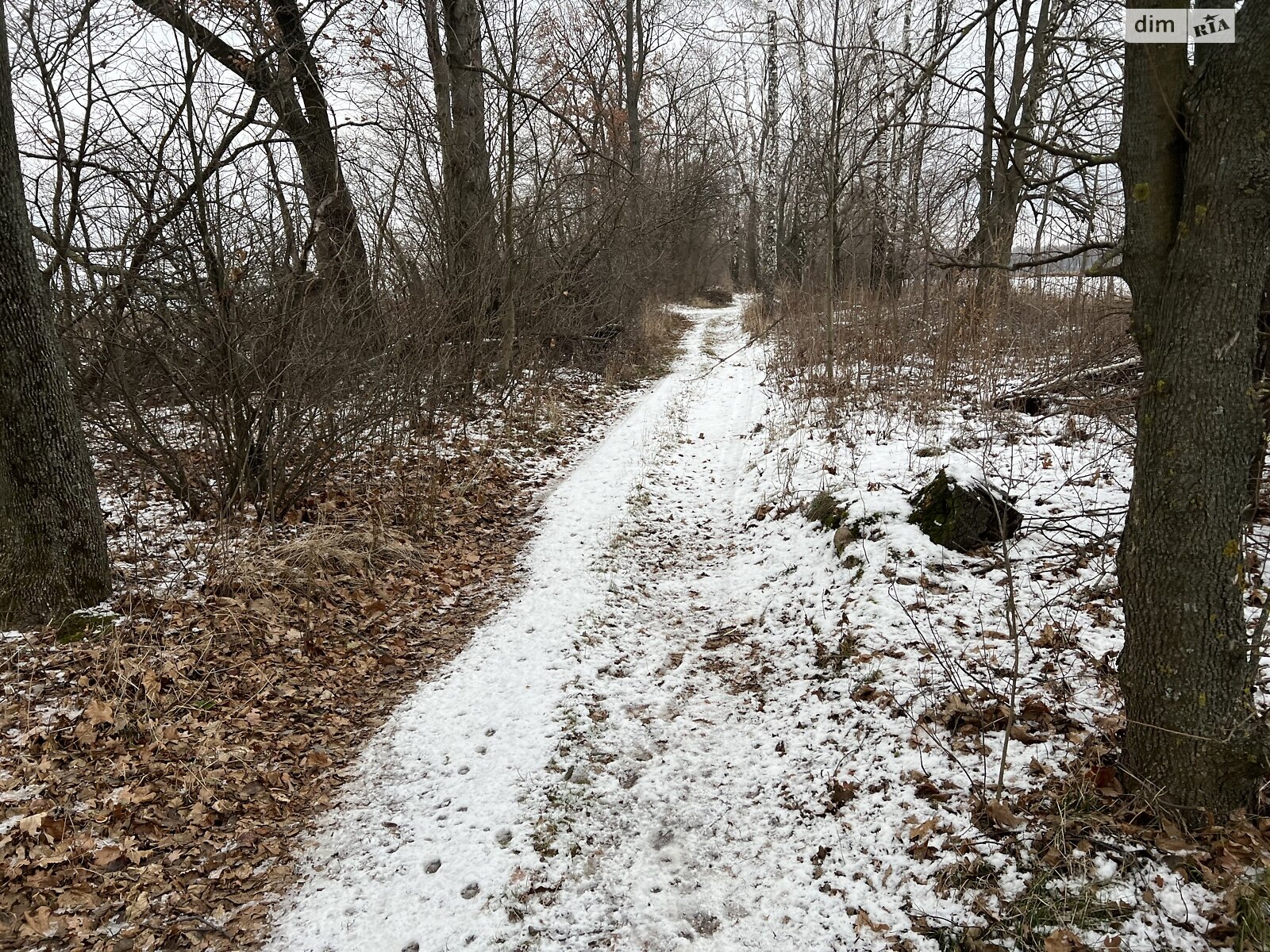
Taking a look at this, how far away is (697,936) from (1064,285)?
417 inches

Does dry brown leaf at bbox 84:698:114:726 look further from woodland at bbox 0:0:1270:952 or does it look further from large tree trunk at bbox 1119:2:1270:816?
large tree trunk at bbox 1119:2:1270:816

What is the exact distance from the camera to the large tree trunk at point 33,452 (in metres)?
4.05

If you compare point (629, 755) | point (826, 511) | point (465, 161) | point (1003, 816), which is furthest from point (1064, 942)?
point (465, 161)

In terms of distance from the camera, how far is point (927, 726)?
3520 mm

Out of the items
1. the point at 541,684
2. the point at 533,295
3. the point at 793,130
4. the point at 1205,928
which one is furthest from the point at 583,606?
the point at 793,130

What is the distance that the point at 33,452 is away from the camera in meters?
4.20

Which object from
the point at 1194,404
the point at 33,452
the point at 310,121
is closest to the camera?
the point at 1194,404

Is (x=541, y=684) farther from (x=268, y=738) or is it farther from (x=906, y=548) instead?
(x=906, y=548)

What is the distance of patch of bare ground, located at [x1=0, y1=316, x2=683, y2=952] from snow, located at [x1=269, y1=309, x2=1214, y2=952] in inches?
13.6
